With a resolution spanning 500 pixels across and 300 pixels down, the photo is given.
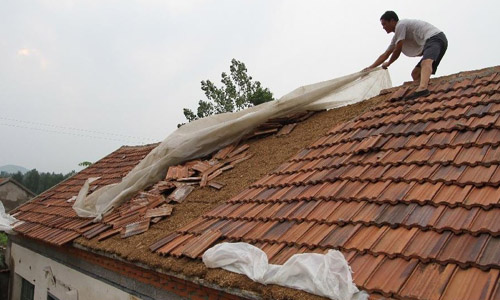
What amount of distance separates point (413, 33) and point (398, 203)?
151 inches

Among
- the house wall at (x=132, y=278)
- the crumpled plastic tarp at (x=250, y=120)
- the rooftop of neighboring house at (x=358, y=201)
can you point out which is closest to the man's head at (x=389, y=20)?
the crumpled plastic tarp at (x=250, y=120)

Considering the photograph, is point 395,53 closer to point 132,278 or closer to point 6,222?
point 132,278

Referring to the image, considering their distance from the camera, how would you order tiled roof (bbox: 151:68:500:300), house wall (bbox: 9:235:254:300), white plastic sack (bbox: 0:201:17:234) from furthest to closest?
white plastic sack (bbox: 0:201:17:234)
house wall (bbox: 9:235:254:300)
tiled roof (bbox: 151:68:500:300)

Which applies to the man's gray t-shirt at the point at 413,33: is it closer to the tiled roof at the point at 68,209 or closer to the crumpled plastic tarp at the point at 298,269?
the crumpled plastic tarp at the point at 298,269

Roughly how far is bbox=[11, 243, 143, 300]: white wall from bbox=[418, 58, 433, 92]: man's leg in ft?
15.3

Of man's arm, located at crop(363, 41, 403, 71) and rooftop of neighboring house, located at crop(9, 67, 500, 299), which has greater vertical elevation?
man's arm, located at crop(363, 41, 403, 71)

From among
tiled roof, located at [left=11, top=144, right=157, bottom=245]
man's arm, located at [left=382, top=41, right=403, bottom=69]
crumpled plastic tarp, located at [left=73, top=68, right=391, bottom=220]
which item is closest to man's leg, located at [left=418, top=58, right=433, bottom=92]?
man's arm, located at [left=382, top=41, right=403, bottom=69]

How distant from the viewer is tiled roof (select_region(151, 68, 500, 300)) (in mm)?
1959

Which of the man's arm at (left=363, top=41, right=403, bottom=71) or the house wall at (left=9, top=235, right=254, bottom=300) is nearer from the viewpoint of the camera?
the house wall at (left=9, top=235, right=254, bottom=300)

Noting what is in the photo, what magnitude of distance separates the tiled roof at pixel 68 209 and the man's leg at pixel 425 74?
4654 mm

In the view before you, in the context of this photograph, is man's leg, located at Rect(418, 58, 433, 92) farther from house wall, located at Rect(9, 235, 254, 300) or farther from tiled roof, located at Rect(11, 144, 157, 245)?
tiled roof, located at Rect(11, 144, 157, 245)

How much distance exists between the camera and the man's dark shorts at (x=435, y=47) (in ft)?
16.5

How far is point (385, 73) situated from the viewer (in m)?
6.23

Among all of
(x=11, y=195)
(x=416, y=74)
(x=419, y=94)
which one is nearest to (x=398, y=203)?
(x=419, y=94)
